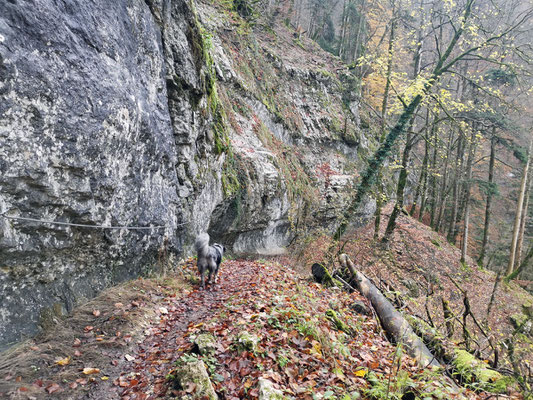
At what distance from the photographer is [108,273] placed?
5.57 meters

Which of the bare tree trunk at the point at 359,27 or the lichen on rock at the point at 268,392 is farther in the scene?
the bare tree trunk at the point at 359,27

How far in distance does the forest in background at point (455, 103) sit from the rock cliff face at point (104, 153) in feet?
24.7

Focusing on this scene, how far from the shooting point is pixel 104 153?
498 cm

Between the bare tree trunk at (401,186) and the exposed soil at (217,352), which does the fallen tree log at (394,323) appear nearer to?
the exposed soil at (217,352)

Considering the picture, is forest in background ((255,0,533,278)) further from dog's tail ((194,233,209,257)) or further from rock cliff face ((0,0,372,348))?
dog's tail ((194,233,209,257))

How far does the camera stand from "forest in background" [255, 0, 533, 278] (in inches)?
488

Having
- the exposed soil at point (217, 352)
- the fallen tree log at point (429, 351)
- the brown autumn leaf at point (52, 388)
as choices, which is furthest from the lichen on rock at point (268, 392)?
the brown autumn leaf at point (52, 388)

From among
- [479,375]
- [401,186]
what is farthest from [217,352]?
[401,186]

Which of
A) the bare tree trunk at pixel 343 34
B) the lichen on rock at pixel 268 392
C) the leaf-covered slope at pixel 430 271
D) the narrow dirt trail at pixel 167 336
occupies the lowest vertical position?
the leaf-covered slope at pixel 430 271

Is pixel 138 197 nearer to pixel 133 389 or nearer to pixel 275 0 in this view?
pixel 133 389

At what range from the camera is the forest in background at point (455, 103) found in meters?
12.4

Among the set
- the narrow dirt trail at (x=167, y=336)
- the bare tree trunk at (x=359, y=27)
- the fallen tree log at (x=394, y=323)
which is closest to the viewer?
the narrow dirt trail at (x=167, y=336)

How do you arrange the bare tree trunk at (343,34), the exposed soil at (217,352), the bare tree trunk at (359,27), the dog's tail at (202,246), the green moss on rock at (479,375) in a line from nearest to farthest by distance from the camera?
the exposed soil at (217,352) < the green moss on rock at (479,375) < the dog's tail at (202,246) < the bare tree trunk at (359,27) < the bare tree trunk at (343,34)

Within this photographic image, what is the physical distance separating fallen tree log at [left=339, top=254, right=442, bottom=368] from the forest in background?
666 cm
